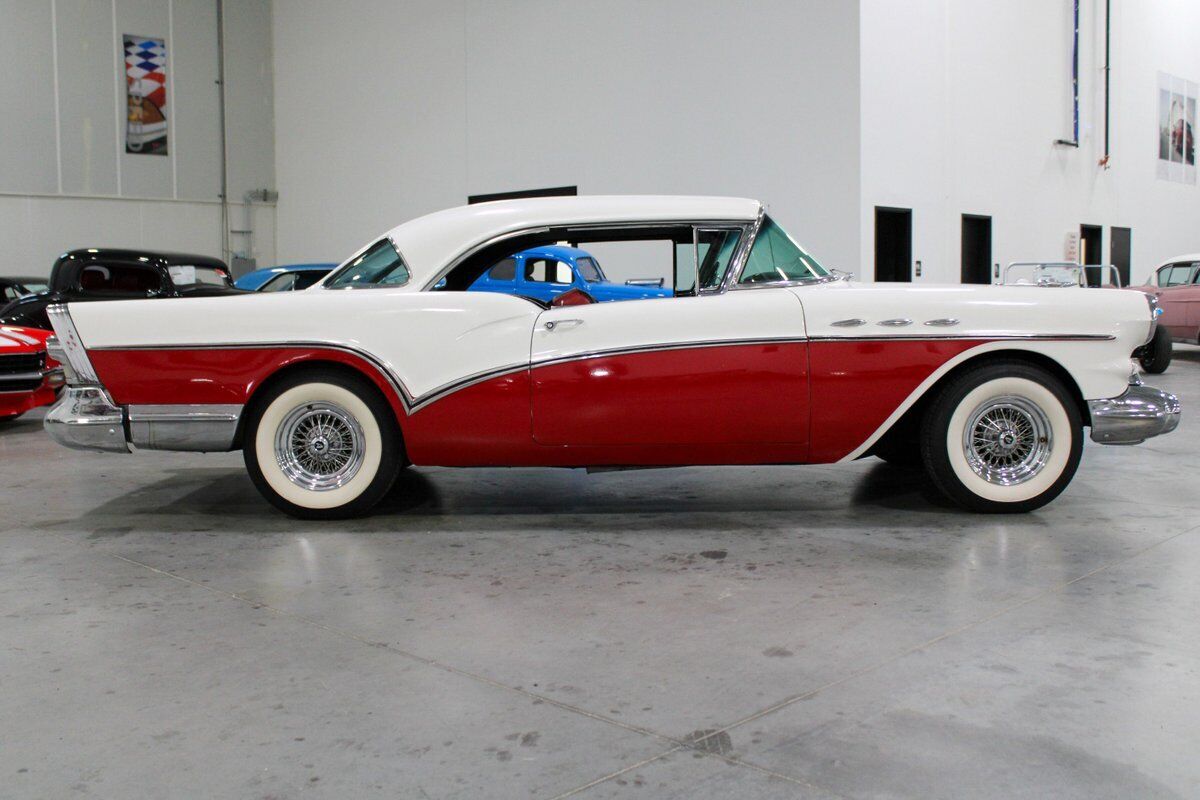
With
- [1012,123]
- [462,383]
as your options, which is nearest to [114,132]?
[1012,123]

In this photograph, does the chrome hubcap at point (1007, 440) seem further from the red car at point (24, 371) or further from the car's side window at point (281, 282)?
the car's side window at point (281, 282)

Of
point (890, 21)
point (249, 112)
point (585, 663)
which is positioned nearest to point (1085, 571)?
point (585, 663)

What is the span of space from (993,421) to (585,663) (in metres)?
2.54

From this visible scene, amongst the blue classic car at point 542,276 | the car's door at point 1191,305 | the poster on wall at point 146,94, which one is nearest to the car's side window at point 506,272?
the blue classic car at point 542,276

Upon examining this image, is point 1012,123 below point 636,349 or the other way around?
the other way around

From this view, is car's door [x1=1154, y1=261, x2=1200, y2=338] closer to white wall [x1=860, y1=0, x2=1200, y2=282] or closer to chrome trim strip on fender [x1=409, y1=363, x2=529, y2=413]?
white wall [x1=860, y1=0, x2=1200, y2=282]

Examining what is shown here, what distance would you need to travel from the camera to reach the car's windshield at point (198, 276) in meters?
9.96

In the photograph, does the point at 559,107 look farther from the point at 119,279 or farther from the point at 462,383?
the point at 462,383

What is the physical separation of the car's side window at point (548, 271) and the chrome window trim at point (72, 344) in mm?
6538

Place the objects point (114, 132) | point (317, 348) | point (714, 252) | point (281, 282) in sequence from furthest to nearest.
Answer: point (114, 132)
point (281, 282)
point (714, 252)
point (317, 348)

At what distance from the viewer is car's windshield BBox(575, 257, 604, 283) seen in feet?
36.6

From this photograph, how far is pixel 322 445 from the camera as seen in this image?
4.64m

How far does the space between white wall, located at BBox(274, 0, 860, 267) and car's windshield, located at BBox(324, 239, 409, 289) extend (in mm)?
8959

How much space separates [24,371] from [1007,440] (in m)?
7.10
